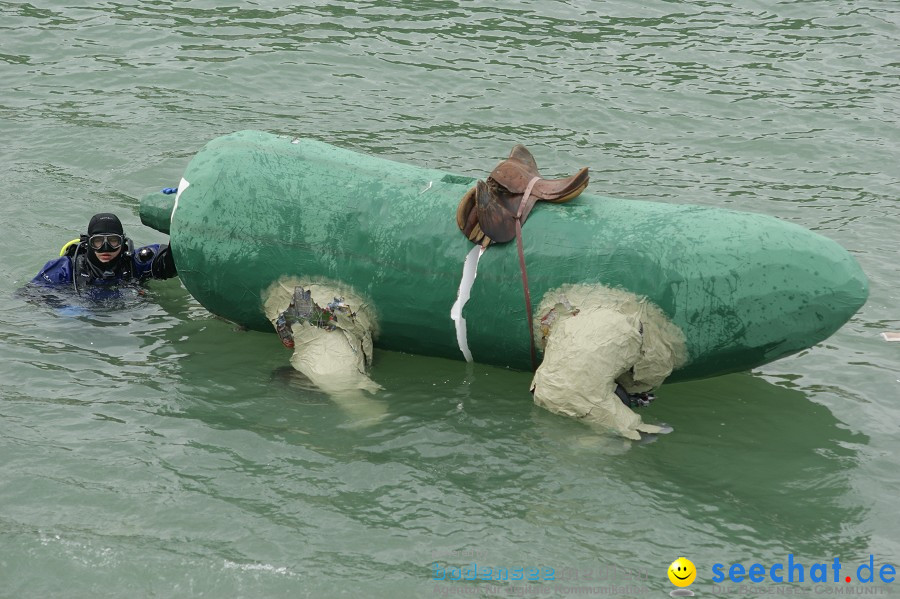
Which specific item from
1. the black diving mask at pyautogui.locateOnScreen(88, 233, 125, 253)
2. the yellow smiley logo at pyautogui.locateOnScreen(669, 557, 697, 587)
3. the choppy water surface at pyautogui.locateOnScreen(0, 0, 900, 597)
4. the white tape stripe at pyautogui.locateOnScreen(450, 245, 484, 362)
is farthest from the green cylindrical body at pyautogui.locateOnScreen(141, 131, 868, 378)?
the yellow smiley logo at pyautogui.locateOnScreen(669, 557, 697, 587)

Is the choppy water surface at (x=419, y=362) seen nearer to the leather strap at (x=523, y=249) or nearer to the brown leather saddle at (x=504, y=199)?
the leather strap at (x=523, y=249)

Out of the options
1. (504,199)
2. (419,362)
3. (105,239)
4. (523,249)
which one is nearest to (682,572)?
(523,249)

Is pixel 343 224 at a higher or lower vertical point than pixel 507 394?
higher

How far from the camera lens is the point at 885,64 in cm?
1435

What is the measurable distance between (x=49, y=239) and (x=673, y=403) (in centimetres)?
609

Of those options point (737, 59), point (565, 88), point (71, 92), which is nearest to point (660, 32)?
point (737, 59)

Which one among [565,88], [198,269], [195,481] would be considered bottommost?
[195,481]

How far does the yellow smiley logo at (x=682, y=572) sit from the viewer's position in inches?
248

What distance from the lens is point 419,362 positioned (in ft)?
28.6

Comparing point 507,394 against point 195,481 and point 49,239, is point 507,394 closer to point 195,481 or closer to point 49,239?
point 195,481

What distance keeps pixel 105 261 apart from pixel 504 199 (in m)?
3.72

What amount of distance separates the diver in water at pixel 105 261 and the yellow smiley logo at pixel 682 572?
16.2 ft

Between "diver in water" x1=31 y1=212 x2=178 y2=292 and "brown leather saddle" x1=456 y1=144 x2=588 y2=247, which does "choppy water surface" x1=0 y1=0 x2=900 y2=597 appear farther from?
"brown leather saddle" x1=456 y1=144 x2=588 y2=247

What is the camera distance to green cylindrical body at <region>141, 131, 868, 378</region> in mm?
7312
